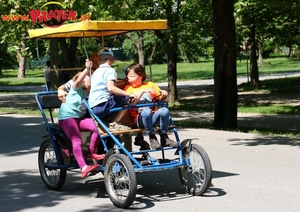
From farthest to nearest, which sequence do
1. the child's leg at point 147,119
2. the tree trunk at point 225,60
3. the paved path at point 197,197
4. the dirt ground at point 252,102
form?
the dirt ground at point 252,102 → the tree trunk at point 225,60 → the child's leg at point 147,119 → the paved path at point 197,197

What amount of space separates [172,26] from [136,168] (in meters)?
19.0

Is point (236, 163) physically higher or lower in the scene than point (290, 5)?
lower

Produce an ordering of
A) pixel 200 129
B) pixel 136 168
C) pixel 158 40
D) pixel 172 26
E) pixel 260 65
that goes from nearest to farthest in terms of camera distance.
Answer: pixel 136 168 < pixel 200 129 < pixel 172 26 < pixel 158 40 < pixel 260 65

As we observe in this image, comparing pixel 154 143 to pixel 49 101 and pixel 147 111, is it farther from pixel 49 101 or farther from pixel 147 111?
pixel 49 101

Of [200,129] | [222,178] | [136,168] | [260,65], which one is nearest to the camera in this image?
[136,168]

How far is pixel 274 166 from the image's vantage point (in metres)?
10.1

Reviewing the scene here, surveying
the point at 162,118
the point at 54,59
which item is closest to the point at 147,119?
the point at 162,118

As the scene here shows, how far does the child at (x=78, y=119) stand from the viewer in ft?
26.9

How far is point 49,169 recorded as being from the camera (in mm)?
8914

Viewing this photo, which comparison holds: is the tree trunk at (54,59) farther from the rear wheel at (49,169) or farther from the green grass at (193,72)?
the green grass at (193,72)

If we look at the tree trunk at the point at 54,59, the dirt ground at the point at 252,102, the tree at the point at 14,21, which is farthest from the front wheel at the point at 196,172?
the tree at the point at 14,21

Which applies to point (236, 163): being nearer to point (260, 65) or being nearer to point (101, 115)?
point (101, 115)

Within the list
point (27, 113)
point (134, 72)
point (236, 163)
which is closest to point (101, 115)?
point (134, 72)

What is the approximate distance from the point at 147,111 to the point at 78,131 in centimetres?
103
